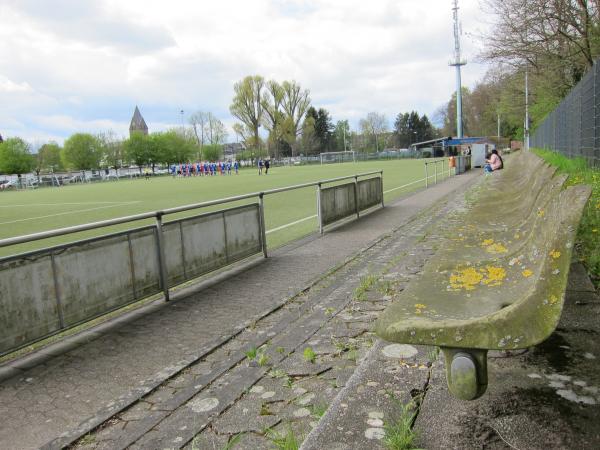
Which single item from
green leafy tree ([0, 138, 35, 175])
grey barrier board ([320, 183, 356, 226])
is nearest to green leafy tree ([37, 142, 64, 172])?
green leafy tree ([0, 138, 35, 175])

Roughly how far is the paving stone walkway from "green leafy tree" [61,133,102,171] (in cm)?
8985

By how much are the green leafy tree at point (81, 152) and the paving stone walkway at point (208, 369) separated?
3538 inches

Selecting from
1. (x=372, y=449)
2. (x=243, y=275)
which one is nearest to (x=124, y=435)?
(x=372, y=449)

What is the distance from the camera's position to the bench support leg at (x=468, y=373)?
2.03m

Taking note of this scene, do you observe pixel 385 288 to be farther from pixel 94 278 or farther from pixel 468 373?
pixel 468 373

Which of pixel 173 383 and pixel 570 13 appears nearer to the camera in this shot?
pixel 173 383

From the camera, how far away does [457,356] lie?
208cm

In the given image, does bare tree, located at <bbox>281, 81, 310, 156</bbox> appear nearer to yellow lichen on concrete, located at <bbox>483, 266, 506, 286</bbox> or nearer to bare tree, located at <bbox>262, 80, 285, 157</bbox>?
bare tree, located at <bbox>262, 80, 285, 157</bbox>

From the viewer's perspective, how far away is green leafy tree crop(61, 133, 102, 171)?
87438 millimetres

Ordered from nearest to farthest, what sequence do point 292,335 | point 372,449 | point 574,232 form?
point 574,232, point 372,449, point 292,335

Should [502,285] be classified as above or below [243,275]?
above

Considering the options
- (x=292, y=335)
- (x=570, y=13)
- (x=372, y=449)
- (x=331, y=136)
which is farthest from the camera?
(x=331, y=136)

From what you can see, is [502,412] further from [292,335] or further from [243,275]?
[243,275]

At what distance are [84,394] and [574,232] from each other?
10.4 feet
